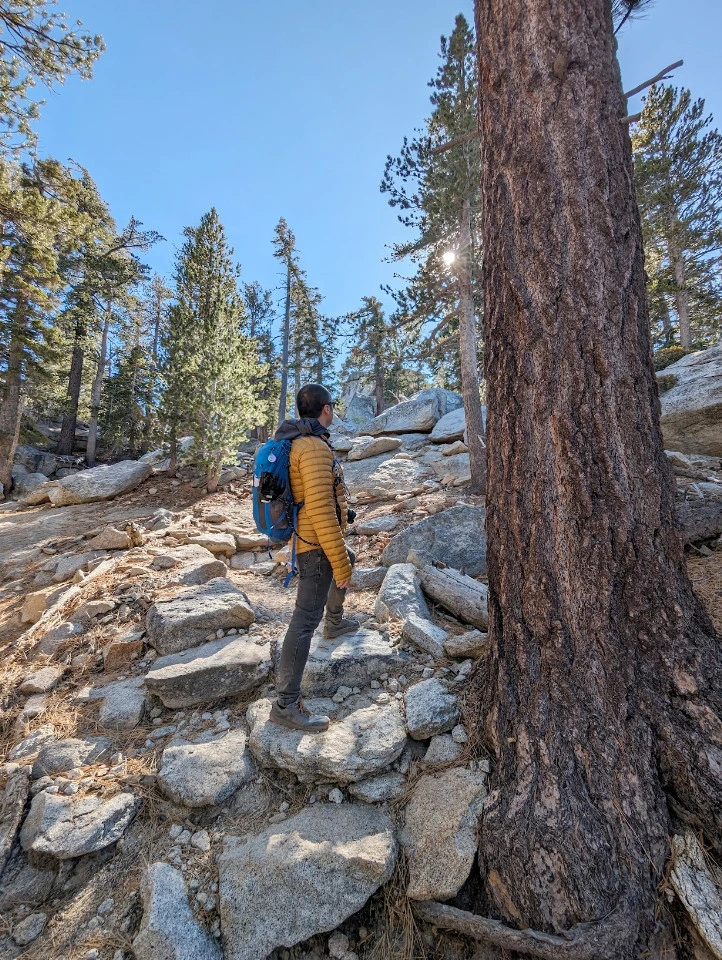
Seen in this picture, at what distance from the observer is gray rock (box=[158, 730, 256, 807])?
2477 mm

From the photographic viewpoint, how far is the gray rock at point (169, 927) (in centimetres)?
183

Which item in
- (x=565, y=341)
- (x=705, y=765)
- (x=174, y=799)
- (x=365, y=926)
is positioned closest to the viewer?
(x=705, y=765)

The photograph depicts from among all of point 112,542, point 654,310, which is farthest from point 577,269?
point 654,310

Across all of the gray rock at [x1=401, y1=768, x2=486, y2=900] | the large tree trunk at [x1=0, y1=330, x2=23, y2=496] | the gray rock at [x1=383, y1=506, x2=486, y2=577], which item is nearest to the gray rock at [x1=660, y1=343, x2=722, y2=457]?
the gray rock at [x1=383, y1=506, x2=486, y2=577]

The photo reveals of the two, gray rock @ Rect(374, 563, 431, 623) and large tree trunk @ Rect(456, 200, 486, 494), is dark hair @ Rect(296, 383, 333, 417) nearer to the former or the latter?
gray rock @ Rect(374, 563, 431, 623)

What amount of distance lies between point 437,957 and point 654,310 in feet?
68.7

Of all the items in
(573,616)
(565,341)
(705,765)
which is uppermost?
(565,341)

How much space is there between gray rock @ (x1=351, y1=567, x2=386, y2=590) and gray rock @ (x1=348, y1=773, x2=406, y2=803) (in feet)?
8.19

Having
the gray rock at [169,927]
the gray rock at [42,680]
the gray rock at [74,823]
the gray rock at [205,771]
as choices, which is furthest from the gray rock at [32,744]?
the gray rock at [169,927]

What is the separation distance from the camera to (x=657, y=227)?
15953 mm

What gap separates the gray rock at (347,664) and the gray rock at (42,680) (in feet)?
6.24

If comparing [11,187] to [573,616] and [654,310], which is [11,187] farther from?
[654,310]

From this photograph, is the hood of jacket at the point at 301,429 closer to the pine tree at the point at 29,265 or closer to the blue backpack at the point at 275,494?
the blue backpack at the point at 275,494

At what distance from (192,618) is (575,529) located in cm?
336
